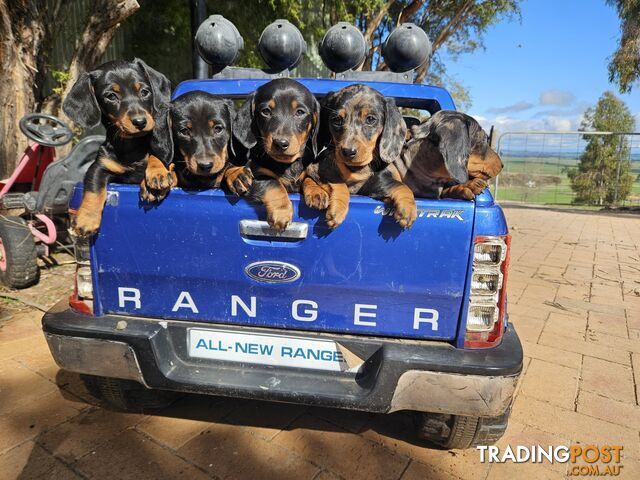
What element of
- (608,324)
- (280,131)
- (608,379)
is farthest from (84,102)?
(608,324)

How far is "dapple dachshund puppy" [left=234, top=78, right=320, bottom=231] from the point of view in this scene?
240cm

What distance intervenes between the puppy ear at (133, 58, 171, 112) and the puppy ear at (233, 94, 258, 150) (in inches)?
20.7

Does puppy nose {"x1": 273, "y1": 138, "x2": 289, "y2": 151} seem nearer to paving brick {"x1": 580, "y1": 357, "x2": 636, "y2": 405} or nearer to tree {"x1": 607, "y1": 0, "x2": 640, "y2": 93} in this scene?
paving brick {"x1": 580, "y1": 357, "x2": 636, "y2": 405}

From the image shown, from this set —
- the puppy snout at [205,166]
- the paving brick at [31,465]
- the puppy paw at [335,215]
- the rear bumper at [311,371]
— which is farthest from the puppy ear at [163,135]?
the paving brick at [31,465]

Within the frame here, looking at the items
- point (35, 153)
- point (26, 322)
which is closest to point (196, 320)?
point (26, 322)

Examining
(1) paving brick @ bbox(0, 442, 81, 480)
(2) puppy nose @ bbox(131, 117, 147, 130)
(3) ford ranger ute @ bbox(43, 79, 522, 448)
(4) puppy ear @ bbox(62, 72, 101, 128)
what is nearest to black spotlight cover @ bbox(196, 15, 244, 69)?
(4) puppy ear @ bbox(62, 72, 101, 128)

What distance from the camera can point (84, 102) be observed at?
2658 millimetres

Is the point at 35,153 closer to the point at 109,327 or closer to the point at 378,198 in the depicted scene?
the point at 109,327

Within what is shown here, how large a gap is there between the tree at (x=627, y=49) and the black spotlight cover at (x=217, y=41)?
17141 mm

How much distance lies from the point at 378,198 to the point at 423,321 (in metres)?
0.62

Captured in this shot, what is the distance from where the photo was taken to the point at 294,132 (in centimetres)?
243

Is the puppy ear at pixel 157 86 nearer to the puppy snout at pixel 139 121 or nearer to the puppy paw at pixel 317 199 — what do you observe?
the puppy snout at pixel 139 121

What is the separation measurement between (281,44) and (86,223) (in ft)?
7.34

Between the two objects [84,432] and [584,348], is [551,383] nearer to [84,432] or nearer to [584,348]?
[584,348]
